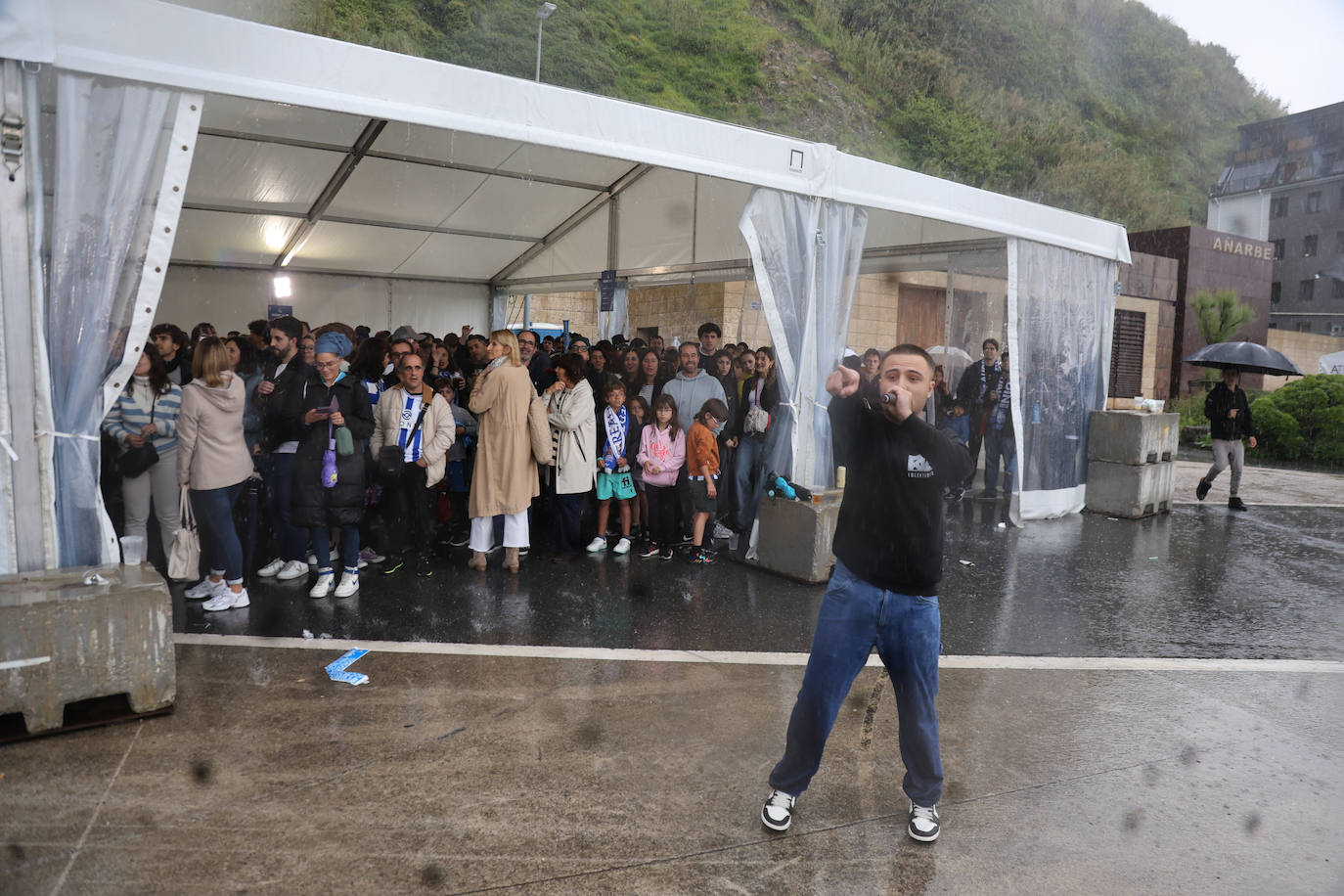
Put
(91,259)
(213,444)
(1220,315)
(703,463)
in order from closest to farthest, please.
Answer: (91,259)
(213,444)
(703,463)
(1220,315)

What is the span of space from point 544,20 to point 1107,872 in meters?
41.6

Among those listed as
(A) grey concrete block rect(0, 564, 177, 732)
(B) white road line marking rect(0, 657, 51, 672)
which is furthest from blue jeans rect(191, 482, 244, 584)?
(B) white road line marking rect(0, 657, 51, 672)

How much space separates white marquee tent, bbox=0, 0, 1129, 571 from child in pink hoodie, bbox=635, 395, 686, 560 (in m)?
0.84

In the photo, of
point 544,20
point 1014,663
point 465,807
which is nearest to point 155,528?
point 465,807

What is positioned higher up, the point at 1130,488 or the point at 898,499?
the point at 898,499

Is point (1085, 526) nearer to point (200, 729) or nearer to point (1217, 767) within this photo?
point (1217, 767)

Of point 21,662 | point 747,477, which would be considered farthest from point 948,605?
point 21,662

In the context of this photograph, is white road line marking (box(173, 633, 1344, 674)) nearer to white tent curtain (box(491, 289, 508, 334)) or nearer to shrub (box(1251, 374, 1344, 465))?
white tent curtain (box(491, 289, 508, 334))

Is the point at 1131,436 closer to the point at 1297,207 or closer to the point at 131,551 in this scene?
the point at 131,551

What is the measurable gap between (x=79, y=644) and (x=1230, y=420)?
11.2 meters

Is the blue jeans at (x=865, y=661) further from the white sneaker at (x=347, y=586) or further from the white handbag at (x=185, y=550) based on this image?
the white handbag at (x=185, y=550)

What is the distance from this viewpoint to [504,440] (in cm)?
645

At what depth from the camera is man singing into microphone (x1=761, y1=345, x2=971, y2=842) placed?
9.86 feet

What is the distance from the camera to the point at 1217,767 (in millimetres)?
3775
